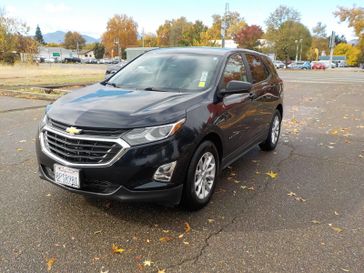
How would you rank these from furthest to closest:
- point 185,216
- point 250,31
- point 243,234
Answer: point 250,31 < point 185,216 < point 243,234

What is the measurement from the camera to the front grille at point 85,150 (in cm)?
296

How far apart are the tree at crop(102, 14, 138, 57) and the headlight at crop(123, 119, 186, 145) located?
334 ft

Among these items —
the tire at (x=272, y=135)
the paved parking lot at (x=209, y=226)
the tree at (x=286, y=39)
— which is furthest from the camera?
the tree at (x=286, y=39)

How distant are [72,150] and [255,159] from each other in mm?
3298

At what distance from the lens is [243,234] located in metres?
3.21

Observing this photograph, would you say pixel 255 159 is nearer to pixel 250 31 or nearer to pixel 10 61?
pixel 10 61

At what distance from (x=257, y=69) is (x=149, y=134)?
9.40 ft

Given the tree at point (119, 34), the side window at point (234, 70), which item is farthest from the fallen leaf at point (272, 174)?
the tree at point (119, 34)

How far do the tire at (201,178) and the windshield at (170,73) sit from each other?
29.3 inches

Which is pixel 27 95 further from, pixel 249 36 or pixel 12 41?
pixel 249 36

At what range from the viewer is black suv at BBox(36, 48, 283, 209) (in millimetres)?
2982

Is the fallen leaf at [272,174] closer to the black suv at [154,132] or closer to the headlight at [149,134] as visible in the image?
the black suv at [154,132]

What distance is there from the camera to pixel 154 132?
3.03m

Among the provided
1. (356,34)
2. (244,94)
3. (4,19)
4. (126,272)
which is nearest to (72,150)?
(126,272)
